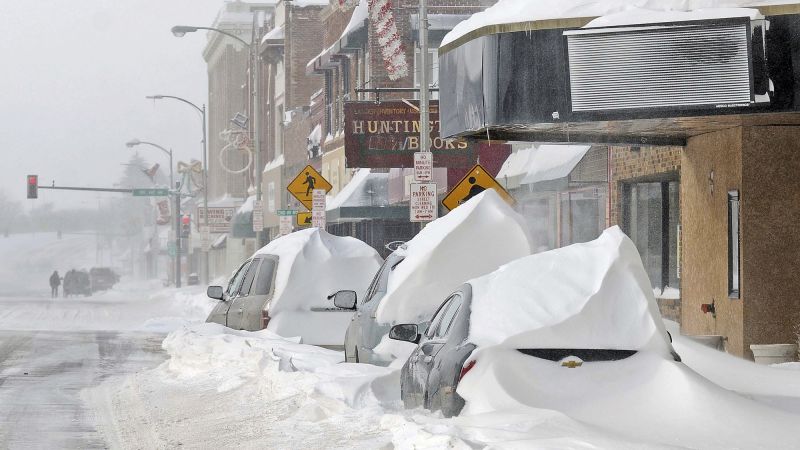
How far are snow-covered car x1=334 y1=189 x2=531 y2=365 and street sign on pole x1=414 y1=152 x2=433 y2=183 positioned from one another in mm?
9182

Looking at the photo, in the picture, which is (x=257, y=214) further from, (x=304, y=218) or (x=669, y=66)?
(x=669, y=66)

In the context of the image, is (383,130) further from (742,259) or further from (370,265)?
(742,259)

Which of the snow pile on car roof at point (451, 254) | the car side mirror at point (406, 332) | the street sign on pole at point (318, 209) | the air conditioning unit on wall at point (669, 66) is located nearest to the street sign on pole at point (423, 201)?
the street sign on pole at point (318, 209)

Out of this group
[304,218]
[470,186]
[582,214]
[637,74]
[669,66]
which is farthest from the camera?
[304,218]

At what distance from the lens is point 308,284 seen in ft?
61.8

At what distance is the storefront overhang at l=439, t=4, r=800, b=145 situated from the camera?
1530 cm

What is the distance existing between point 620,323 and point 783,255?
8.20 metres

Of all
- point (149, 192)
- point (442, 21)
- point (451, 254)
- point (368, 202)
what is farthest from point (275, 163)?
point (451, 254)

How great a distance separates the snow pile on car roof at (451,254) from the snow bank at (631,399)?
4.65 metres

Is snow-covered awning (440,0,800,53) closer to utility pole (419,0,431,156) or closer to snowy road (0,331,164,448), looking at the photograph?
snowy road (0,331,164,448)

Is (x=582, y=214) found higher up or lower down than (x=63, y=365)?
higher up

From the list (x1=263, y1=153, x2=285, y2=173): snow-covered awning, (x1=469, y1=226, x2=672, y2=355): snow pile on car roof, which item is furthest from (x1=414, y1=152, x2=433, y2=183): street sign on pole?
(x1=263, y1=153, x2=285, y2=173): snow-covered awning

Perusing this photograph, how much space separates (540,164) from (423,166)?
21.7ft

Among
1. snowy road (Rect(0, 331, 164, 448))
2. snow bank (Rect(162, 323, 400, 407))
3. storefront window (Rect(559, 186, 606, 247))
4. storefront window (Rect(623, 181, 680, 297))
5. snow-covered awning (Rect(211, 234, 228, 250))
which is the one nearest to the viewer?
snow bank (Rect(162, 323, 400, 407))
